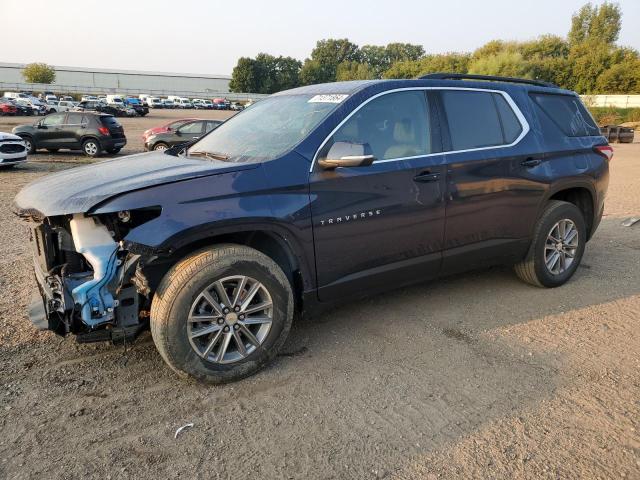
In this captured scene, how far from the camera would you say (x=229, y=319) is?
10.3ft

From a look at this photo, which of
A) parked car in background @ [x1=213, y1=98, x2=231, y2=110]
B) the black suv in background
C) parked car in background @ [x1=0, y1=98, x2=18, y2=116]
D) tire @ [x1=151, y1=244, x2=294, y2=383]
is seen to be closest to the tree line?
the black suv in background

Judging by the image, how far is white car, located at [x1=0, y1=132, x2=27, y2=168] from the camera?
540 inches

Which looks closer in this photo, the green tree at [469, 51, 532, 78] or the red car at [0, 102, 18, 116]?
the red car at [0, 102, 18, 116]

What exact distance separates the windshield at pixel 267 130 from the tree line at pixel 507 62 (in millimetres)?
26451

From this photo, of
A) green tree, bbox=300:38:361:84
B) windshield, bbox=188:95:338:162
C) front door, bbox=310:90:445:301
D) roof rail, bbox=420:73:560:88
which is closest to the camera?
front door, bbox=310:90:445:301

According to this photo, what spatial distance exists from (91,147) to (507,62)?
5483 centimetres

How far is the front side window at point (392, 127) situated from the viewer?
3.61m

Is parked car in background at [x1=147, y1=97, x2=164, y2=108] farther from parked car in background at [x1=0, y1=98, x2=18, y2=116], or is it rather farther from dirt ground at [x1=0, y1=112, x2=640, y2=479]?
dirt ground at [x1=0, y1=112, x2=640, y2=479]

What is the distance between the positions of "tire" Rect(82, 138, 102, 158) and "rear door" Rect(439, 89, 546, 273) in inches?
645

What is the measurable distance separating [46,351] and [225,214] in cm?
174

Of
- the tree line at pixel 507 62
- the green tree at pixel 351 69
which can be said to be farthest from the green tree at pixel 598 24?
the green tree at pixel 351 69

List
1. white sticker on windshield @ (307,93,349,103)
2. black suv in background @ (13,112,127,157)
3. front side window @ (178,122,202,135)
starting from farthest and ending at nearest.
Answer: black suv in background @ (13,112,127,157) < front side window @ (178,122,202,135) < white sticker on windshield @ (307,93,349,103)

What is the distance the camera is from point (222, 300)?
10.3ft

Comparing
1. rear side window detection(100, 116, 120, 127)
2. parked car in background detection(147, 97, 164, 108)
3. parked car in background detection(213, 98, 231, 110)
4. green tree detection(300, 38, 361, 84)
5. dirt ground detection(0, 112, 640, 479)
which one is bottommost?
dirt ground detection(0, 112, 640, 479)
